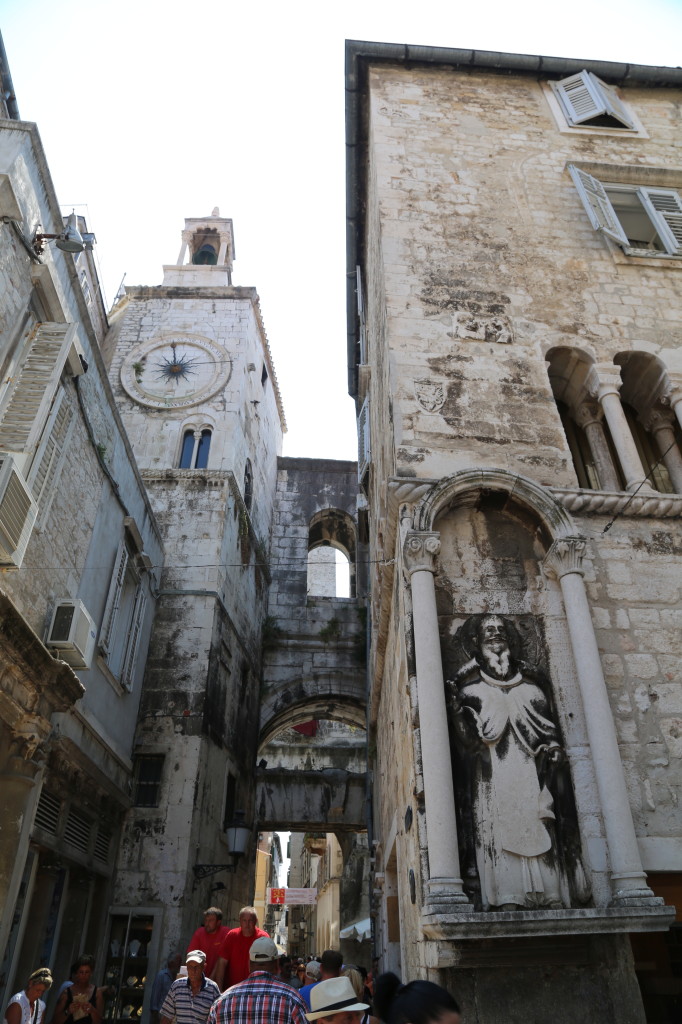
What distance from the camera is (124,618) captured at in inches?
393

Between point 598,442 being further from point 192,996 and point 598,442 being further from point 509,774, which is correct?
point 192,996

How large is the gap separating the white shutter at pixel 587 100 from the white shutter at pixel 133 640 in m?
9.51

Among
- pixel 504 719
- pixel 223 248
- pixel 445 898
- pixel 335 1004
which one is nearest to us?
pixel 335 1004

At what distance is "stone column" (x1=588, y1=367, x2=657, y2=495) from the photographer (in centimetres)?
Answer: 683

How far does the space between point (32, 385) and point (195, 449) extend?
8.20 metres

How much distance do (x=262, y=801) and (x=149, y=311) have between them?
1192 centimetres

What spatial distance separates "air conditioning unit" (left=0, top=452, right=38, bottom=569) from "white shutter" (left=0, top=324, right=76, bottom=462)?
1.73 ft

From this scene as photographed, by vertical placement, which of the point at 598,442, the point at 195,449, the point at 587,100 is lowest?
the point at 598,442

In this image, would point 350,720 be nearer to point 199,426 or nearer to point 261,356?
point 199,426

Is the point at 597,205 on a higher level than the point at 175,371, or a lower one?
lower

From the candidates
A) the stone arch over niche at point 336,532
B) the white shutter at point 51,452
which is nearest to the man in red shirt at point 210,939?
the white shutter at point 51,452

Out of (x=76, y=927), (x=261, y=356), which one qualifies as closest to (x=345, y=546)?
(x=261, y=356)

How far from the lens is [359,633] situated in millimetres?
17406

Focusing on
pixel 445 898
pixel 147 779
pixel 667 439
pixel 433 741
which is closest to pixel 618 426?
pixel 667 439
